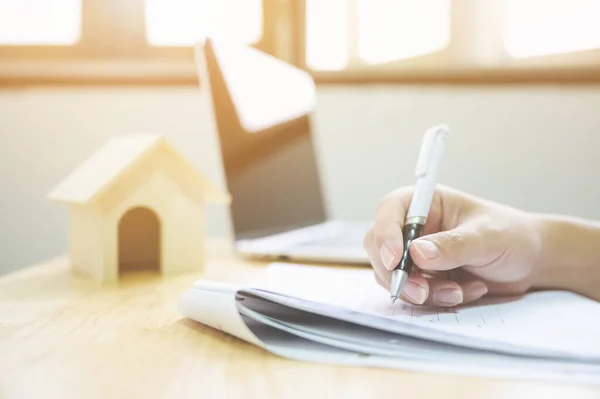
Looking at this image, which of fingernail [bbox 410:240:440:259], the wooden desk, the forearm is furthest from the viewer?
the forearm

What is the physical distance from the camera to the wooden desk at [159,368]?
337 millimetres

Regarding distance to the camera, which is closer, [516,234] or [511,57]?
[516,234]

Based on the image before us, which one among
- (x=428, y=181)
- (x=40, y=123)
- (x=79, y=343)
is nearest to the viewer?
(x=79, y=343)

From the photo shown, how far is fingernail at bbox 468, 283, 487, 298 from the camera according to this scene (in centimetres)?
56

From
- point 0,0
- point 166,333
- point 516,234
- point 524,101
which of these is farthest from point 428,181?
point 0,0

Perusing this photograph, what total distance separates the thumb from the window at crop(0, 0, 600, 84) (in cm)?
85

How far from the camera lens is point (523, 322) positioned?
470 millimetres

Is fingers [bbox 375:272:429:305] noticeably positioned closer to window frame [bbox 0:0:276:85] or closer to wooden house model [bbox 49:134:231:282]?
wooden house model [bbox 49:134:231:282]

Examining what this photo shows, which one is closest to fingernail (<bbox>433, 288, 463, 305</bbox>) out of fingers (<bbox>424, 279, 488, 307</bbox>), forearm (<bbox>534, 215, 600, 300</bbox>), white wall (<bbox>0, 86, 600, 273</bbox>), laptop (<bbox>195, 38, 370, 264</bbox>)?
fingers (<bbox>424, 279, 488, 307</bbox>)

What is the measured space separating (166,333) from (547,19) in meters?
1.26

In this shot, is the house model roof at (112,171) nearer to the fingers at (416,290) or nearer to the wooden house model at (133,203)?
the wooden house model at (133,203)

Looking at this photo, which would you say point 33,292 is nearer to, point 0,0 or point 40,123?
point 40,123

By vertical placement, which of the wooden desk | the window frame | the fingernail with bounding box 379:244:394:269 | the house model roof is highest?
the window frame

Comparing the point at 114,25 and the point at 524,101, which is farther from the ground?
A: the point at 114,25
